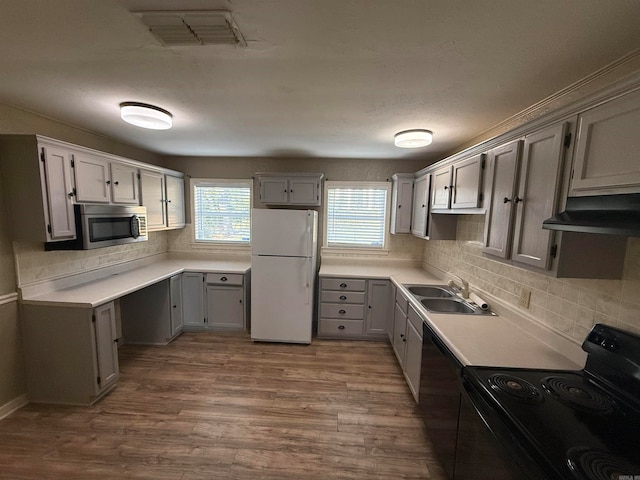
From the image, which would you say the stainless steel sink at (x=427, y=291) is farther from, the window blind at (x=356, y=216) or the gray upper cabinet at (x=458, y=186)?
the window blind at (x=356, y=216)

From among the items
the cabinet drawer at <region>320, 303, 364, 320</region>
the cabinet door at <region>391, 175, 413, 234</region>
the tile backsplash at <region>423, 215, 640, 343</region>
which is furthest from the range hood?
the cabinet drawer at <region>320, 303, 364, 320</region>

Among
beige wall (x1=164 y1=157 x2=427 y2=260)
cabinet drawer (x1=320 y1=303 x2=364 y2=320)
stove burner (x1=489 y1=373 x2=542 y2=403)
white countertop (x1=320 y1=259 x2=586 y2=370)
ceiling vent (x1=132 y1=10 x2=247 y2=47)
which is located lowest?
cabinet drawer (x1=320 y1=303 x2=364 y2=320)

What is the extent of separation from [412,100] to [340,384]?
2565 mm

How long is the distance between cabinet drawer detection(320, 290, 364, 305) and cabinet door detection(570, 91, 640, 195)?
8.20 ft

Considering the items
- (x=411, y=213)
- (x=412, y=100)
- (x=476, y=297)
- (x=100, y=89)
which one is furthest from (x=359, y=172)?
(x=100, y=89)

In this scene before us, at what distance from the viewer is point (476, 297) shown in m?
2.39

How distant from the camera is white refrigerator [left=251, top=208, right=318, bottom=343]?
10.6 feet

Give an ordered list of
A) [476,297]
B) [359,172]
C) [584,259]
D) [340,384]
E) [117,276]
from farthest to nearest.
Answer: [359,172]
[117,276]
[340,384]
[476,297]
[584,259]

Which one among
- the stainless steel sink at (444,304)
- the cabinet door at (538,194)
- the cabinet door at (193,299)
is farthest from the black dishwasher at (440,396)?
the cabinet door at (193,299)

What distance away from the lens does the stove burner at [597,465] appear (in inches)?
31.9

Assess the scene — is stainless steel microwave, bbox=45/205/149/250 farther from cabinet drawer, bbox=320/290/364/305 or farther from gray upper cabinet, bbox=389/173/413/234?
gray upper cabinet, bbox=389/173/413/234

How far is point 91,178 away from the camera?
7.99ft

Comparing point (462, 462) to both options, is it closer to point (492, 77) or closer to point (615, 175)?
point (615, 175)

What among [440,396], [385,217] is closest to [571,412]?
[440,396]
